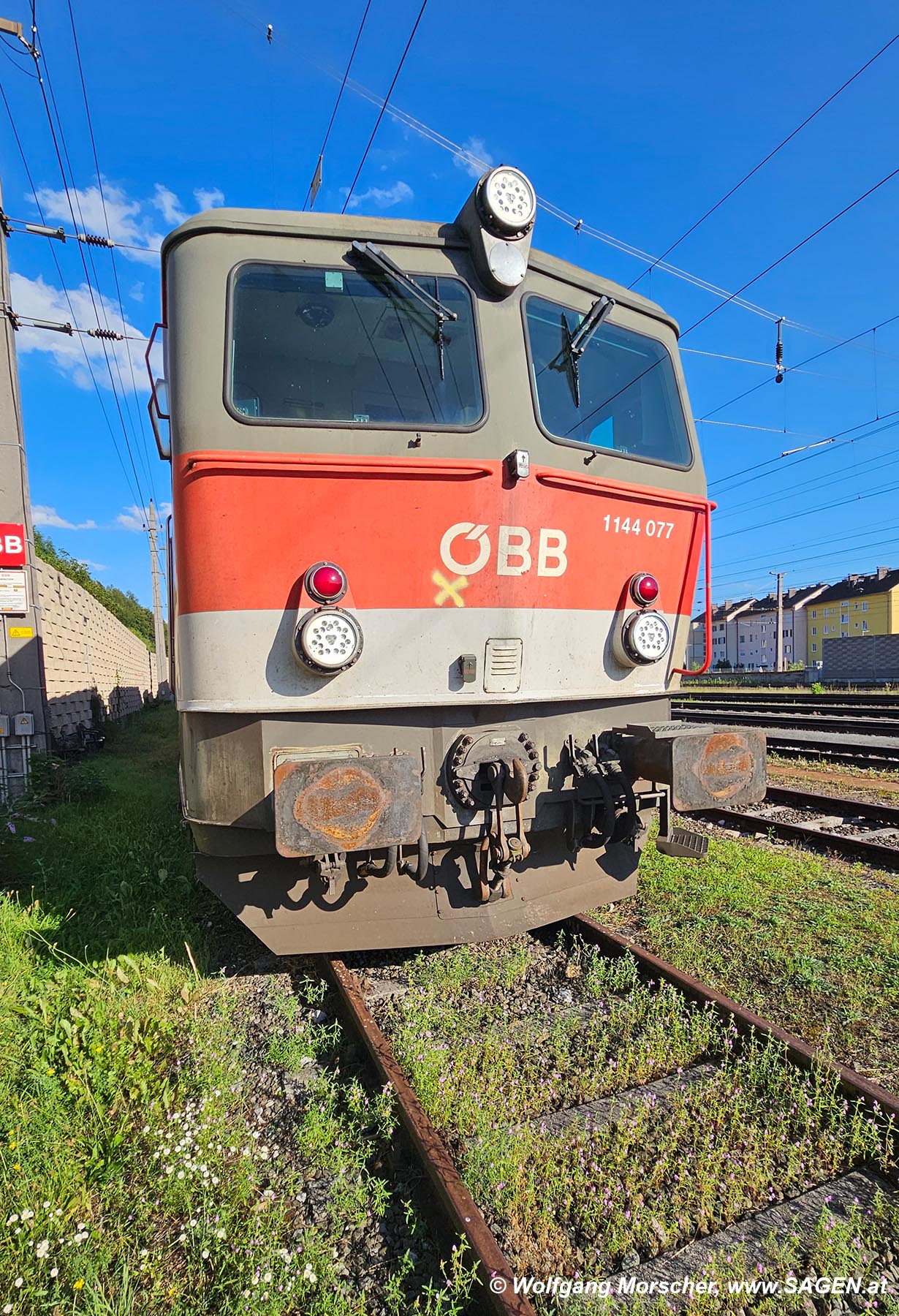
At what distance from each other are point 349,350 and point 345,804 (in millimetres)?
2128

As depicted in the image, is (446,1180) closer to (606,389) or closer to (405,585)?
(405,585)

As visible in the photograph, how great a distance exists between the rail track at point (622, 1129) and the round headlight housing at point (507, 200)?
3.71m

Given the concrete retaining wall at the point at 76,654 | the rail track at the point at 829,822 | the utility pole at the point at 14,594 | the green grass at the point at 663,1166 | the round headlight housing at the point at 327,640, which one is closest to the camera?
the green grass at the point at 663,1166

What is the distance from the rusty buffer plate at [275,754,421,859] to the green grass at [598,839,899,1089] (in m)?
2.05

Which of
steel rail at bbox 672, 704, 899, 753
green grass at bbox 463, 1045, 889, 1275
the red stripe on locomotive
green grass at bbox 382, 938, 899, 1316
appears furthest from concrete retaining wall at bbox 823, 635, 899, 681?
green grass at bbox 463, 1045, 889, 1275

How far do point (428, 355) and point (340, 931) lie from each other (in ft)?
9.40

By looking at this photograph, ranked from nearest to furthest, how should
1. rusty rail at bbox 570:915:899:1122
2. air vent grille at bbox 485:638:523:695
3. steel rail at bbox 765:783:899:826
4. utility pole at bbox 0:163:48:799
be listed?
rusty rail at bbox 570:915:899:1122, air vent grille at bbox 485:638:523:695, steel rail at bbox 765:783:899:826, utility pole at bbox 0:163:48:799

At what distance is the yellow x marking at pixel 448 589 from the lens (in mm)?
3195

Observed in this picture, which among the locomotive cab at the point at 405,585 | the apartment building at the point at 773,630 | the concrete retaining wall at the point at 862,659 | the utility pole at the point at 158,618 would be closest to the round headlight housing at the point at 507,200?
the locomotive cab at the point at 405,585

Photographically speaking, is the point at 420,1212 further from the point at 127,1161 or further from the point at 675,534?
the point at 675,534

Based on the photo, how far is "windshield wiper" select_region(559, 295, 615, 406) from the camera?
3.66 m

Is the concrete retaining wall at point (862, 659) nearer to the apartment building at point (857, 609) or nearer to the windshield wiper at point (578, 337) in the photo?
the apartment building at point (857, 609)

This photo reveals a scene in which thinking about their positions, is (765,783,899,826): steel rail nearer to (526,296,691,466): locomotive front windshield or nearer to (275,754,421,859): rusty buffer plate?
(526,296,691,466): locomotive front windshield

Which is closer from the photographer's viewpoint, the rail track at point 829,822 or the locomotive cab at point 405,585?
the locomotive cab at point 405,585
